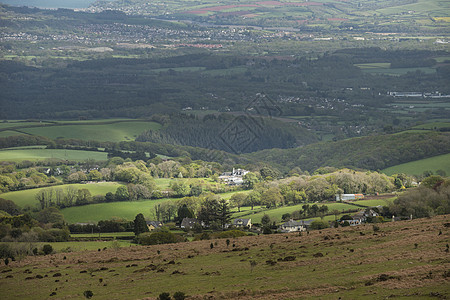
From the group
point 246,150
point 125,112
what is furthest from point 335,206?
point 125,112

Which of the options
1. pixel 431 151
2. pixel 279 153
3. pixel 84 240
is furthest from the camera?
pixel 279 153

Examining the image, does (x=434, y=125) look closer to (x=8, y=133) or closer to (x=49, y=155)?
(x=49, y=155)

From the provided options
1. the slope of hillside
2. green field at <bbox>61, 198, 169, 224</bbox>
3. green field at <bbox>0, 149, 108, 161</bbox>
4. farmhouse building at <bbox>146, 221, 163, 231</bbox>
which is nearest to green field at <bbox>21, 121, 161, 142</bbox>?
green field at <bbox>0, 149, 108, 161</bbox>

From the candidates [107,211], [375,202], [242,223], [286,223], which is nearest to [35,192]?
[107,211]

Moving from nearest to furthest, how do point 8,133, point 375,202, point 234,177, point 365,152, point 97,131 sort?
point 375,202 → point 234,177 → point 365,152 → point 8,133 → point 97,131

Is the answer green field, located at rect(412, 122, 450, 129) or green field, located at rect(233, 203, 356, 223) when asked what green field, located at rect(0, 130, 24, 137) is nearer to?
green field, located at rect(233, 203, 356, 223)

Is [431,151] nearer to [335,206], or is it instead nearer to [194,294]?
[335,206]
